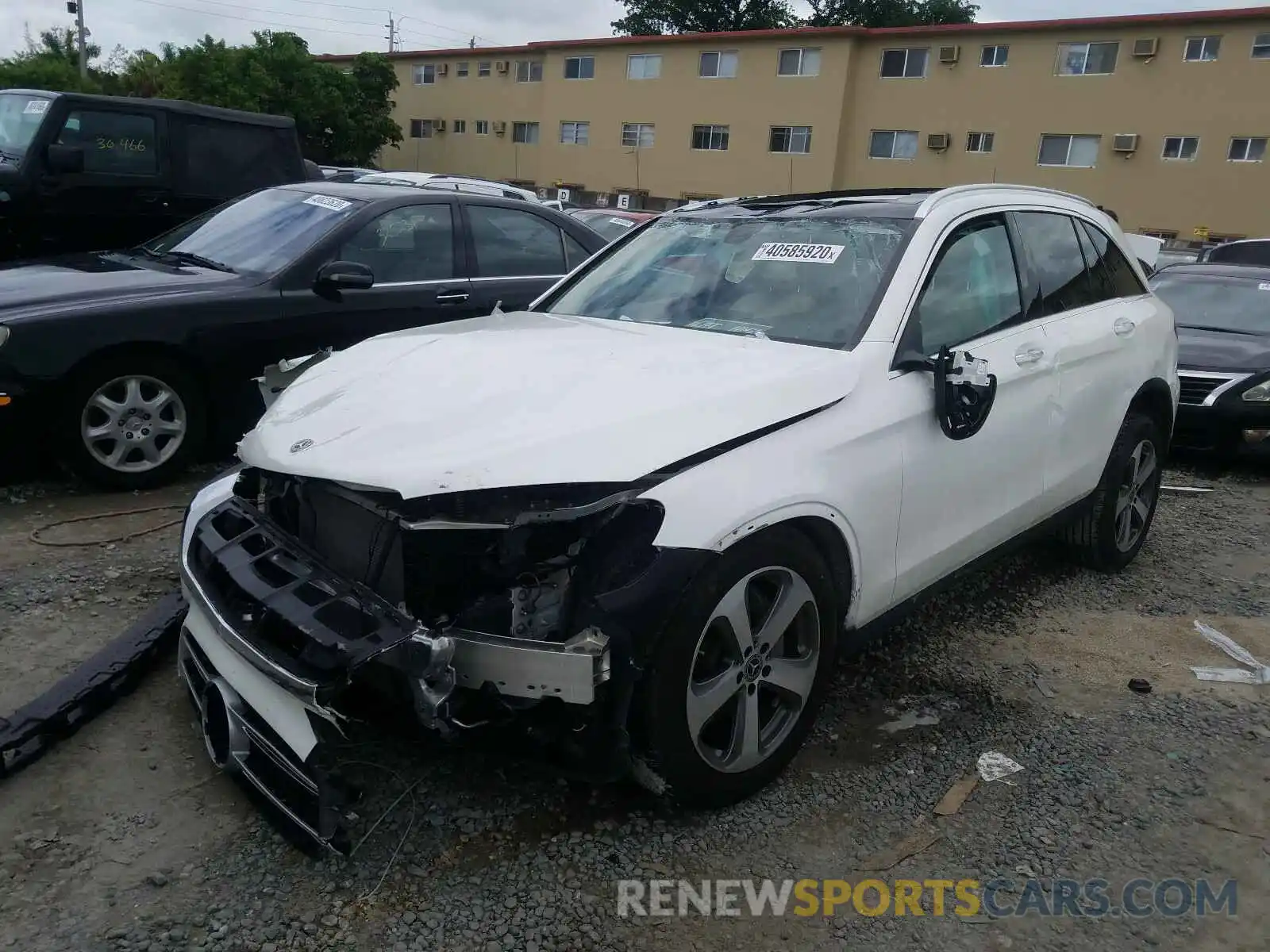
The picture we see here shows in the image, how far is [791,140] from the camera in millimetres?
33875

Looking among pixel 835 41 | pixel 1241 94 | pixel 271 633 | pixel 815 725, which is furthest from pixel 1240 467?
pixel 835 41

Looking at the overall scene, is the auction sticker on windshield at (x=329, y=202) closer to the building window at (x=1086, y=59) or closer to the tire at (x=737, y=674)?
the tire at (x=737, y=674)

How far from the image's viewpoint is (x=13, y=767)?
2.76 m

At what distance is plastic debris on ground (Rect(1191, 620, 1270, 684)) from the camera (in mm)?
3764

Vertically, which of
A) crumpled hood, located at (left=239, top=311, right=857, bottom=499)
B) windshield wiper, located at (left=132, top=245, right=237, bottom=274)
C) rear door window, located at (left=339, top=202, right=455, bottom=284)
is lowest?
crumpled hood, located at (left=239, top=311, right=857, bottom=499)

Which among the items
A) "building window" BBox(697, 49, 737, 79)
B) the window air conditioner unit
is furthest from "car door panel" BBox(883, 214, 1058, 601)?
"building window" BBox(697, 49, 737, 79)

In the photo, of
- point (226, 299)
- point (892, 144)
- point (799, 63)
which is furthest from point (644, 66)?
point (226, 299)

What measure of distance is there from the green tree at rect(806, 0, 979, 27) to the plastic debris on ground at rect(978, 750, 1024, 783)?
5168cm

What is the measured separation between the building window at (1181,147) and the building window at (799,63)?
11.0 meters

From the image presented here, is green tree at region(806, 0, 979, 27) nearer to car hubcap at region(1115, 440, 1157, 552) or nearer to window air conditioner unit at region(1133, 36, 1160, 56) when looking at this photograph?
window air conditioner unit at region(1133, 36, 1160, 56)

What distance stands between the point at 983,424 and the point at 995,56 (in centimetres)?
3138

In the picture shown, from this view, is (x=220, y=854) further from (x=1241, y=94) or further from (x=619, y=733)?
(x=1241, y=94)

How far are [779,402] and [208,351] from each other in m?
3.59
